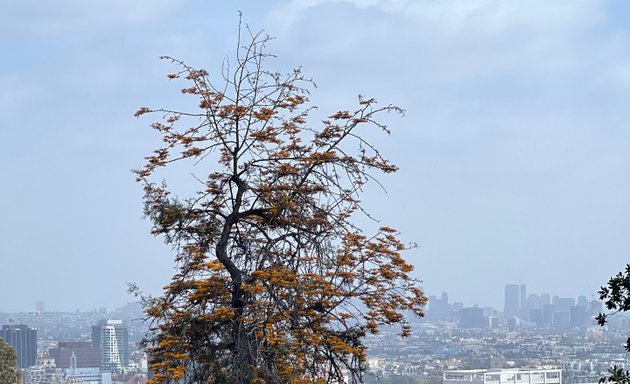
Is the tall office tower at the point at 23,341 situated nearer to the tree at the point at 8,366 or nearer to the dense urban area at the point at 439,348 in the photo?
the dense urban area at the point at 439,348

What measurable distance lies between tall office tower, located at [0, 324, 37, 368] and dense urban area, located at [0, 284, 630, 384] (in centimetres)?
6

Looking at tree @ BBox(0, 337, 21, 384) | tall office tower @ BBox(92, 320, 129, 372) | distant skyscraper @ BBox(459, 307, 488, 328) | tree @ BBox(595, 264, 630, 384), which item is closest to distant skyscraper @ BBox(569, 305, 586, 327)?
distant skyscraper @ BBox(459, 307, 488, 328)

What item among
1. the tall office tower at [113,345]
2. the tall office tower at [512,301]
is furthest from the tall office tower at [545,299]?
the tall office tower at [113,345]

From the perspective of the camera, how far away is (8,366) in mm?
14102

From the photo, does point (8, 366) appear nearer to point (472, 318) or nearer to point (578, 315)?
point (578, 315)

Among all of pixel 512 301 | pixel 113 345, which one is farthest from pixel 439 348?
pixel 512 301

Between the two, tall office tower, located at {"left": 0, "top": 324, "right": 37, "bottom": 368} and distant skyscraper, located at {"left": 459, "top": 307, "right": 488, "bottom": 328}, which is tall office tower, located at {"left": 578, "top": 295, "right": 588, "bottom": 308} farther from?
tall office tower, located at {"left": 0, "top": 324, "right": 37, "bottom": 368}

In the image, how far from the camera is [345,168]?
267 inches

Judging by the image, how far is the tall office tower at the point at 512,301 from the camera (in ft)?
402

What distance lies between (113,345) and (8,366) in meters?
59.4

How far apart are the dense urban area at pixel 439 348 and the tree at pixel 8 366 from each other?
24267mm

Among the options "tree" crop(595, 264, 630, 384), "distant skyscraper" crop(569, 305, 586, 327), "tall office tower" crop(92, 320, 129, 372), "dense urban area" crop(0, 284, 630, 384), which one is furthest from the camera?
"distant skyscraper" crop(569, 305, 586, 327)

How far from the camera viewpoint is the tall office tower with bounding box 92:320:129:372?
72000 millimetres

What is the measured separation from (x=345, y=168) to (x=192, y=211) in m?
0.93
